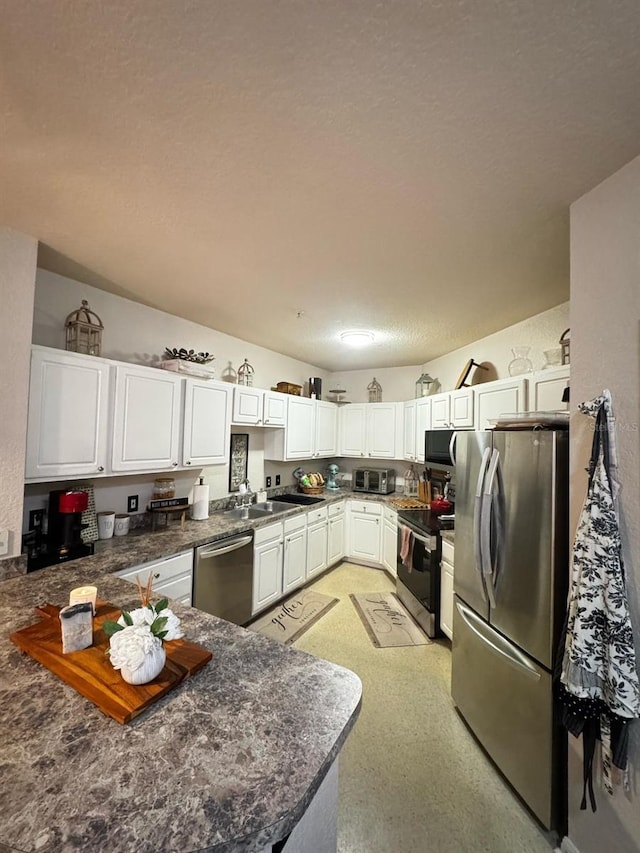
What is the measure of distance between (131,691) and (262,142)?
179 centimetres

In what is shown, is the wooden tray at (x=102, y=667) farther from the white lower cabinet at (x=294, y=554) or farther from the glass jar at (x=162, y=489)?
the white lower cabinet at (x=294, y=554)

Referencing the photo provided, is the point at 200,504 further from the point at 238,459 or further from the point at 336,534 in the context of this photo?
the point at 336,534

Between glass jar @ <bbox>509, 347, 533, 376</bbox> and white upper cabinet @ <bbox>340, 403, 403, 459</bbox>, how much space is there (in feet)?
5.74

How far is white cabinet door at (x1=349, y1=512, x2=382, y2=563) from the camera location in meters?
4.14

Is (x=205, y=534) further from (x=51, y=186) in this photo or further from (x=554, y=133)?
(x=554, y=133)

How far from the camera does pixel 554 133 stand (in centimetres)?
109

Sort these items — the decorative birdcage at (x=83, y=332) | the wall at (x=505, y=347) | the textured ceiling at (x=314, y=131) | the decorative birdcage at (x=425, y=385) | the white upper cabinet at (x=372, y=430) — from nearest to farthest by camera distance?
the textured ceiling at (x=314, y=131)
the decorative birdcage at (x=83, y=332)
the wall at (x=505, y=347)
the decorative birdcage at (x=425, y=385)
the white upper cabinet at (x=372, y=430)

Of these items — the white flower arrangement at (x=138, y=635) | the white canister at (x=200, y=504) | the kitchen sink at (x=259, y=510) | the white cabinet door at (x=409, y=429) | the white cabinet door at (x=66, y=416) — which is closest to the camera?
the white flower arrangement at (x=138, y=635)

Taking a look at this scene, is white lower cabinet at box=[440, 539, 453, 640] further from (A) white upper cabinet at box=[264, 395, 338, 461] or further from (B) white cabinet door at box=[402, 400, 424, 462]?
(A) white upper cabinet at box=[264, 395, 338, 461]

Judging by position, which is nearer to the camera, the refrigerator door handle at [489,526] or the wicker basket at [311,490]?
the refrigerator door handle at [489,526]

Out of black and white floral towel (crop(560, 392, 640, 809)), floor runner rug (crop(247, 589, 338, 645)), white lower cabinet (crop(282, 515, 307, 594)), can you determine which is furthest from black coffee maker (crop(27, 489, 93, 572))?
black and white floral towel (crop(560, 392, 640, 809))

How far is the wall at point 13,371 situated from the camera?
5.47 ft

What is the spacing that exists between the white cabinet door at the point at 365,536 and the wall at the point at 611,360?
282 cm

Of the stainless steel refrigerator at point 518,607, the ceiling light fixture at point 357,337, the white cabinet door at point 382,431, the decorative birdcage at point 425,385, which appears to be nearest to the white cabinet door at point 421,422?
the decorative birdcage at point 425,385
